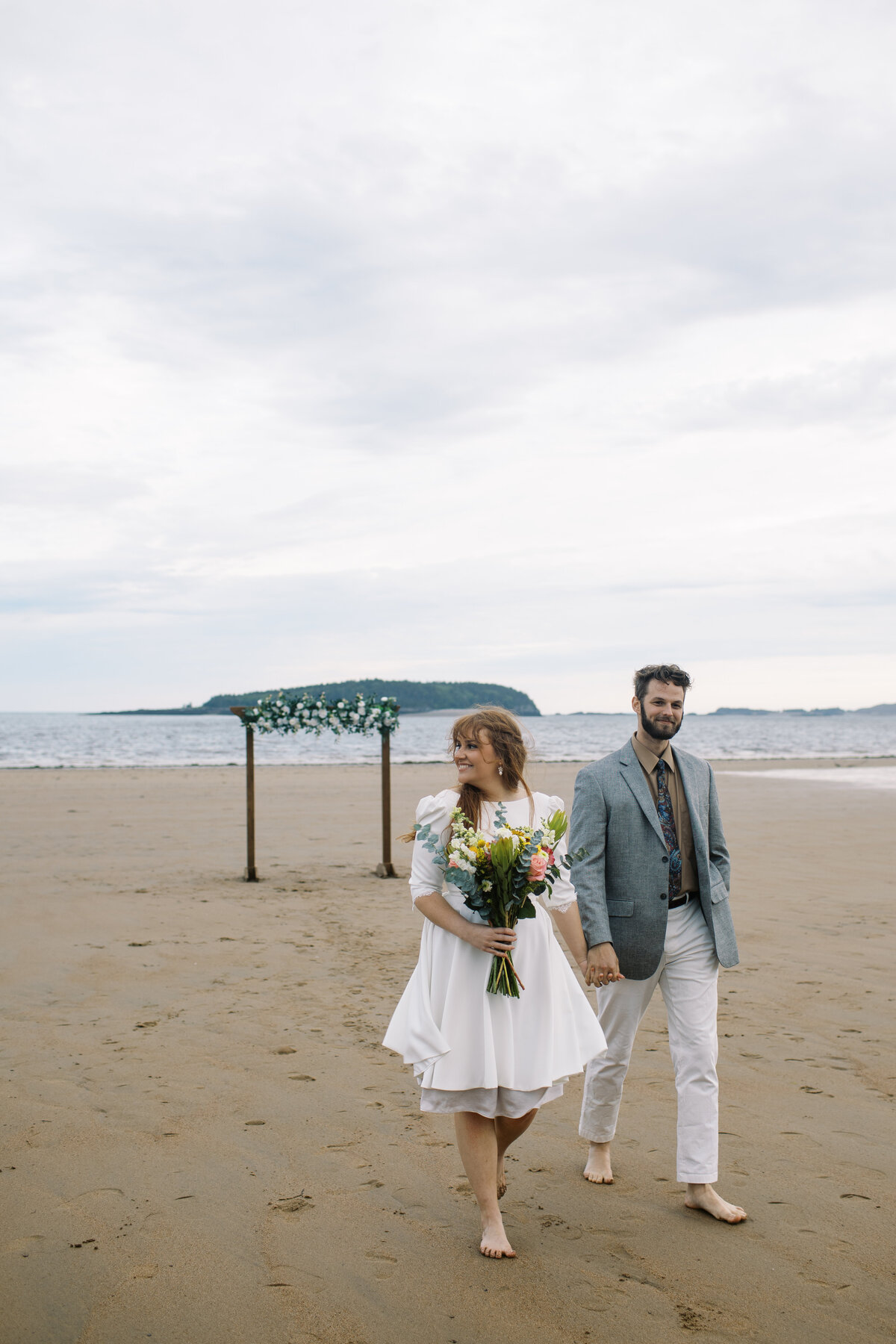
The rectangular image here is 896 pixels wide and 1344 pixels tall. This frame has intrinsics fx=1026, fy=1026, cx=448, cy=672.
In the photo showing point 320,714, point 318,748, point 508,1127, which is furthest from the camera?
point 318,748

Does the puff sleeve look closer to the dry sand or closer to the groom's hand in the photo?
the groom's hand

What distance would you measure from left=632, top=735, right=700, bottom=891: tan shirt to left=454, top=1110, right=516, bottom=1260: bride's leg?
1.19 metres

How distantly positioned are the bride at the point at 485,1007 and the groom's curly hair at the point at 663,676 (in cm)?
70

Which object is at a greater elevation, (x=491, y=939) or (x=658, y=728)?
(x=658, y=728)

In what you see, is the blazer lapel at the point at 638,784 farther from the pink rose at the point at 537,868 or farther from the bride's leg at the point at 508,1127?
the bride's leg at the point at 508,1127

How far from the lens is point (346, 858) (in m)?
13.6

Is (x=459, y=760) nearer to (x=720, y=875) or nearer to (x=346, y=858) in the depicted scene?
(x=720, y=875)

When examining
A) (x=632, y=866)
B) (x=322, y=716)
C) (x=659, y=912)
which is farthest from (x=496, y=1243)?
(x=322, y=716)

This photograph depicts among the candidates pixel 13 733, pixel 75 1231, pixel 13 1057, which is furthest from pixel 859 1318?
pixel 13 733

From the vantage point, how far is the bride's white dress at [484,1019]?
3510 mm

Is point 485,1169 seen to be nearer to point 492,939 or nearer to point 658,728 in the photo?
point 492,939

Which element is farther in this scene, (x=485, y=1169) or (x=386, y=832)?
(x=386, y=832)

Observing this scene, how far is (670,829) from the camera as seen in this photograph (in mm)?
4105

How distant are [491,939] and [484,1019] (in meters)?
0.29
